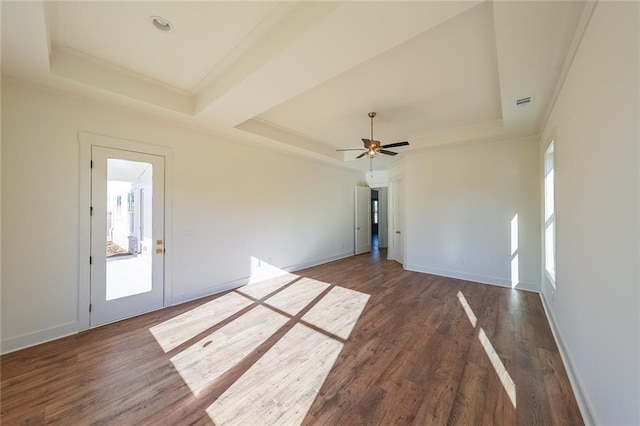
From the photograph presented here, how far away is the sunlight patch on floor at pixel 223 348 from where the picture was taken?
6.97 feet

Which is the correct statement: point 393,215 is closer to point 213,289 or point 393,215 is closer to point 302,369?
point 213,289

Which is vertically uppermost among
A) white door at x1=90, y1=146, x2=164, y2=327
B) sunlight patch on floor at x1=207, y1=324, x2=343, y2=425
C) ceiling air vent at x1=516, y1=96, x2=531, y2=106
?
ceiling air vent at x1=516, y1=96, x2=531, y2=106

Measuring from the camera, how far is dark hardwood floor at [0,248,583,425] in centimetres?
174

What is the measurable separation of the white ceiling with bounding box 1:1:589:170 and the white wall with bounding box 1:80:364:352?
0.37 meters

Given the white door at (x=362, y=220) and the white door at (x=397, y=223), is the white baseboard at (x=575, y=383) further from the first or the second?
the white door at (x=362, y=220)

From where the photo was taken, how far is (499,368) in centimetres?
221

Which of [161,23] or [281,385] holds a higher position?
[161,23]

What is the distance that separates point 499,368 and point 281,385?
1995 millimetres

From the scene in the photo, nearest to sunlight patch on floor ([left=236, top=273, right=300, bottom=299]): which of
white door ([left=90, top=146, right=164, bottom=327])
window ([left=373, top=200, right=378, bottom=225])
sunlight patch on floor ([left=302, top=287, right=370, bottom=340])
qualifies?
sunlight patch on floor ([left=302, top=287, right=370, bottom=340])

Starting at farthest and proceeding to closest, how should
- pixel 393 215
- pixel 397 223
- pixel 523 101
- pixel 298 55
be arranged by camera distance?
pixel 393 215 → pixel 397 223 → pixel 523 101 → pixel 298 55

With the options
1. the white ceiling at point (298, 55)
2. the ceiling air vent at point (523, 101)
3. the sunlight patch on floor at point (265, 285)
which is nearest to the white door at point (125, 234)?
the white ceiling at point (298, 55)

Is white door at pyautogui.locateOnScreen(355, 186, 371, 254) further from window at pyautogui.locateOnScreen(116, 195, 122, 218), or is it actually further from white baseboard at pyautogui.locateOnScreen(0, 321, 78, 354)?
white baseboard at pyautogui.locateOnScreen(0, 321, 78, 354)

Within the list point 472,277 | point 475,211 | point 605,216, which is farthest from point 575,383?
point 475,211

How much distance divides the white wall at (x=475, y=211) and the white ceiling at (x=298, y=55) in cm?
99
